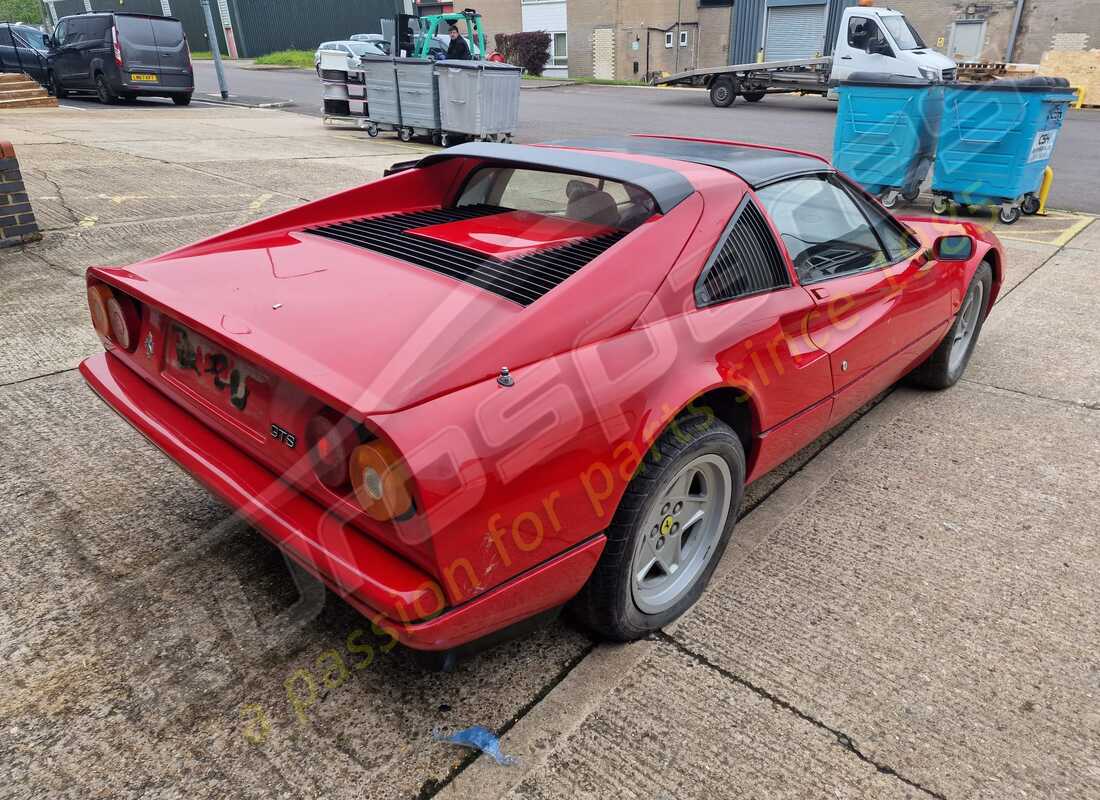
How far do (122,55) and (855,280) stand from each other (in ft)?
58.8

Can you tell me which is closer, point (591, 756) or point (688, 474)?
point (591, 756)

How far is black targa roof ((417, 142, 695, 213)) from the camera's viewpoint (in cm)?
235

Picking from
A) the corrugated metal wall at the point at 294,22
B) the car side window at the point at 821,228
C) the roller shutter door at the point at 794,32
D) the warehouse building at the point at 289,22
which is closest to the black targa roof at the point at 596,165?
the car side window at the point at 821,228

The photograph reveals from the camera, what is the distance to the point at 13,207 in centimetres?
566

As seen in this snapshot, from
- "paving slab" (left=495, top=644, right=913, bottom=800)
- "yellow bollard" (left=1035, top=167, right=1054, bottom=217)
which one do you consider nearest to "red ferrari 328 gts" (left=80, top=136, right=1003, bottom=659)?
"paving slab" (left=495, top=644, right=913, bottom=800)

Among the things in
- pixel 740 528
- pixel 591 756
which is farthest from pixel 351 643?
pixel 740 528

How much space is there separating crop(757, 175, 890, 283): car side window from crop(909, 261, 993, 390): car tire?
1014 mm

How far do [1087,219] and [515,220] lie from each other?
8261 mm

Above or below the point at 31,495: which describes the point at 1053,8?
above

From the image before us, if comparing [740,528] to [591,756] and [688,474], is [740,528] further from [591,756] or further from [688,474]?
[591,756]

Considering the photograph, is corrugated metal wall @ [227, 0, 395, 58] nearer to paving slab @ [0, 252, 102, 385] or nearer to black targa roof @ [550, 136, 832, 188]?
paving slab @ [0, 252, 102, 385]

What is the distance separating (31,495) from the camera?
2.87 meters

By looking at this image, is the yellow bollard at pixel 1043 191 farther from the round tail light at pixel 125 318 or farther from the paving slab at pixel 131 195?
the round tail light at pixel 125 318

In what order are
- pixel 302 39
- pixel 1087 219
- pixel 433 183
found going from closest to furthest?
pixel 433 183
pixel 1087 219
pixel 302 39
